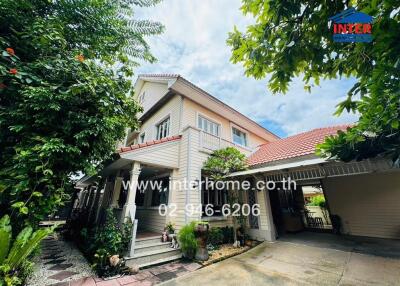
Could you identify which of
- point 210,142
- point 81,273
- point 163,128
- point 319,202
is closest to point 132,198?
point 81,273

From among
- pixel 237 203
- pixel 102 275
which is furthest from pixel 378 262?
pixel 102 275

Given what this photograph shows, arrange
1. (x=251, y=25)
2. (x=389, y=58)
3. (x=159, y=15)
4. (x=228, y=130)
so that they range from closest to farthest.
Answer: (x=389, y=58) → (x=251, y=25) → (x=159, y=15) → (x=228, y=130)

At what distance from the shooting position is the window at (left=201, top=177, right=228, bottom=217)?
794 centimetres

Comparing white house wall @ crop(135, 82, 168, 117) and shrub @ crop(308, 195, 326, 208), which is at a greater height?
white house wall @ crop(135, 82, 168, 117)

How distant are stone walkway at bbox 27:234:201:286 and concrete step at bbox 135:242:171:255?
0.58 m

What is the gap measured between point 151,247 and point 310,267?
4702mm

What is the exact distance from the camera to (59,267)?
199 inches

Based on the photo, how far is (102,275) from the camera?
4312 millimetres

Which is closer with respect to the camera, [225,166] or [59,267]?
[59,267]

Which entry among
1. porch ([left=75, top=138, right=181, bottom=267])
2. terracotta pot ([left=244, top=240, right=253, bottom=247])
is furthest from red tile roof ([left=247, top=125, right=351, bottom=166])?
porch ([left=75, top=138, right=181, bottom=267])

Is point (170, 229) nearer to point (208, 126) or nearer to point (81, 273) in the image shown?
point (81, 273)

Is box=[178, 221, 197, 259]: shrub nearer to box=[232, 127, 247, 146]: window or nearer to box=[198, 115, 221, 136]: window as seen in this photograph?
box=[198, 115, 221, 136]: window

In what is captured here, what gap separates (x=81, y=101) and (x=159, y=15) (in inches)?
130

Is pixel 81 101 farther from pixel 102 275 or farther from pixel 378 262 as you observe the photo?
pixel 378 262
